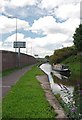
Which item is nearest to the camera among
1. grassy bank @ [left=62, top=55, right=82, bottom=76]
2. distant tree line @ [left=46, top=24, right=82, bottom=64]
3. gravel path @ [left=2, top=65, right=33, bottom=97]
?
gravel path @ [left=2, top=65, right=33, bottom=97]

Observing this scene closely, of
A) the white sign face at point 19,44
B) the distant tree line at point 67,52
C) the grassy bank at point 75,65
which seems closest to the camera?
the grassy bank at point 75,65

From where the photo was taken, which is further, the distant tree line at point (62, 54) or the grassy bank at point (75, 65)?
the distant tree line at point (62, 54)

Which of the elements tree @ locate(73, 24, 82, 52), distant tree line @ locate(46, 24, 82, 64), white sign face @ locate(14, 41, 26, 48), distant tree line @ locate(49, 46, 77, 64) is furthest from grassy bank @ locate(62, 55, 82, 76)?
distant tree line @ locate(49, 46, 77, 64)

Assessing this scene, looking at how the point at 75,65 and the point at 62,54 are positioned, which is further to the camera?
the point at 62,54

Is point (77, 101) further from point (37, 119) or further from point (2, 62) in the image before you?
point (2, 62)

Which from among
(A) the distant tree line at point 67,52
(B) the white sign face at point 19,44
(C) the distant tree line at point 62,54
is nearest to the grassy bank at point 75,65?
(A) the distant tree line at point 67,52

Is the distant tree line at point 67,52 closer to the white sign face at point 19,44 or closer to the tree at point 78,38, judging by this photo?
the tree at point 78,38

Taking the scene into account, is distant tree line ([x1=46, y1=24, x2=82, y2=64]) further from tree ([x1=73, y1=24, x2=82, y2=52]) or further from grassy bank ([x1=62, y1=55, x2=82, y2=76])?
grassy bank ([x1=62, y1=55, x2=82, y2=76])

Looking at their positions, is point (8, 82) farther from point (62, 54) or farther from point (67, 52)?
point (67, 52)

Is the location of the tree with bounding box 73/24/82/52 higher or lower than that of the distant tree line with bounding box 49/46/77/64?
higher

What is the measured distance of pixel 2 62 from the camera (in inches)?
1897

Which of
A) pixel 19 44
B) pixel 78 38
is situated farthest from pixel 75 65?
pixel 19 44

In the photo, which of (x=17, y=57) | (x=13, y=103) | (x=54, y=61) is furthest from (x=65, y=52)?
(x=13, y=103)

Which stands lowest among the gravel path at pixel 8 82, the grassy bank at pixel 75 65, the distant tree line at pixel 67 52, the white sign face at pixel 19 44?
the grassy bank at pixel 75 65
